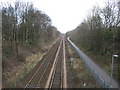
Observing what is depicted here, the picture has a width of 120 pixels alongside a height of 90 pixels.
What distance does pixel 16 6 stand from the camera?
108ft

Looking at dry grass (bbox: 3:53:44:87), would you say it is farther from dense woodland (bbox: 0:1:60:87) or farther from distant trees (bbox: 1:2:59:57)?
distant trees (bbox: 1:2:59:57)

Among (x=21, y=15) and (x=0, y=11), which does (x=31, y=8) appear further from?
(x=0, y=11)

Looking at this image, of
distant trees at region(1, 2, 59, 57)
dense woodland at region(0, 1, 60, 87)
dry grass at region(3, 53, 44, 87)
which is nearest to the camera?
dry grass at region(3, 53, 44, 87)

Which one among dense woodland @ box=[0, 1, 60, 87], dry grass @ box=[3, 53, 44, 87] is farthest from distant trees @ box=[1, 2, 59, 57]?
dry grass @ box=[3, 53, 44, 87]

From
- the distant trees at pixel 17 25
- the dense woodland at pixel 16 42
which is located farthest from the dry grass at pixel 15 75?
the distant trees at pixel 17 25

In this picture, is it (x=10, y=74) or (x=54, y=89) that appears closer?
(x=54, y=89)

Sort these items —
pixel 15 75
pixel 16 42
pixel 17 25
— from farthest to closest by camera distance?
pixel 17 25 → pixel 16 42 → pixel 15 75

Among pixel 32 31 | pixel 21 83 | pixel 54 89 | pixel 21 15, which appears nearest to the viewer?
pixel 54 89

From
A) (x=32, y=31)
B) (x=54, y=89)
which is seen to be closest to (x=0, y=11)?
(x=32, y=31)

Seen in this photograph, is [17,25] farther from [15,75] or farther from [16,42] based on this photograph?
[15,75]

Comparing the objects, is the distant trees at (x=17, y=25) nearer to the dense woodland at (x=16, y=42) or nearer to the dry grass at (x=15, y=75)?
the dense woodland at (x=16, y=42)

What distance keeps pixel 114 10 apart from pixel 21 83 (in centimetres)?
1940

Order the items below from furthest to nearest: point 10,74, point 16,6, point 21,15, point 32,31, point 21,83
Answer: point 32,31 → point 21,15 → point 16,6 → point 10,74 → point 21,83

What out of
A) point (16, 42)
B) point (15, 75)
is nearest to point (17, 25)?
point (16, 42)
